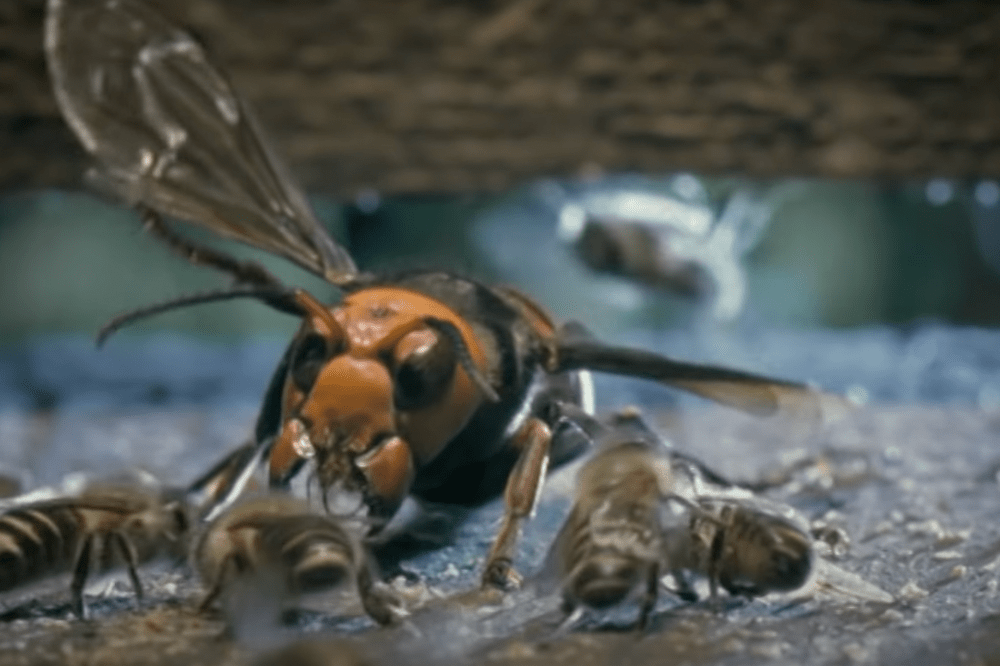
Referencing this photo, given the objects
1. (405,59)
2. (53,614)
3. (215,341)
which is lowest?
(215,341)

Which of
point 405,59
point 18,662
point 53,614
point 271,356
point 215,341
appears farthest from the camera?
point 215,341

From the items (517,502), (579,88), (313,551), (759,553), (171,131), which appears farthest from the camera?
(579,88)

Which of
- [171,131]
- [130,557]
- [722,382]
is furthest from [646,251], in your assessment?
[130,557]

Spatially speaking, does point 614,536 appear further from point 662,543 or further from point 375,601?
point 375,601

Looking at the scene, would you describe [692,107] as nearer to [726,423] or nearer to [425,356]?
[726,423]

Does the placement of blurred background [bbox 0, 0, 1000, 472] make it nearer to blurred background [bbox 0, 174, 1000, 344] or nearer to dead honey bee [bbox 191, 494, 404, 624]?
blurred background [bbox 0, 174, 1000, 344]

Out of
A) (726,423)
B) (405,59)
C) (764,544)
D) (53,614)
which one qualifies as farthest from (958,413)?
(53,614)

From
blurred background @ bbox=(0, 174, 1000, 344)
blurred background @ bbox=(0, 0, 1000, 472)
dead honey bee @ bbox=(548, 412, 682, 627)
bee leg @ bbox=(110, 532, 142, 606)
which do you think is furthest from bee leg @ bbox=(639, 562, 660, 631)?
blurred background @ bbox=(0, 174, 1000, 344)

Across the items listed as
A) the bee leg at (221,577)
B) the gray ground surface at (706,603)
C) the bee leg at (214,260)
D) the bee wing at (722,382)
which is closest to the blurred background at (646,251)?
the gray ground surface at (706,603)
